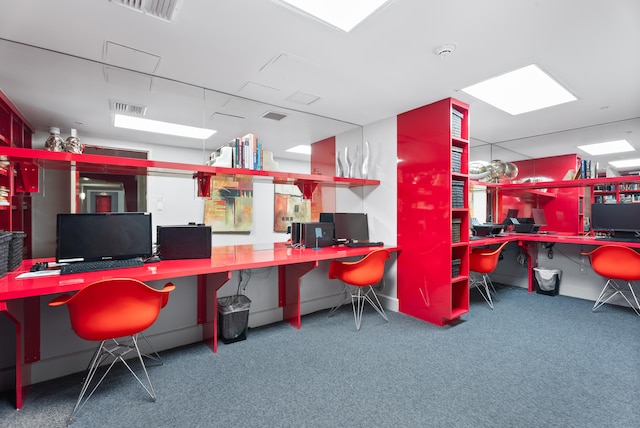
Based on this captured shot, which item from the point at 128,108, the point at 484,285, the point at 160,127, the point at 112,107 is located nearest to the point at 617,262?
the point at 484,285

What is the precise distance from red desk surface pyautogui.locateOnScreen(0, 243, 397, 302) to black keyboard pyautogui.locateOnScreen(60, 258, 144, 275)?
1.7 inches

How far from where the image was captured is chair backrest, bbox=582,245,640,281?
3494 mm

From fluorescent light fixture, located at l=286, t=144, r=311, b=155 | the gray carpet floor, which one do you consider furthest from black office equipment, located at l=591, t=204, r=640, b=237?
fluorescent light fixture, located at l=286, t=144, r=311, b=155

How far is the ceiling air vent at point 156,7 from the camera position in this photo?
1825mm

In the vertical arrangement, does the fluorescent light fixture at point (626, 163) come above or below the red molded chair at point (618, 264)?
above

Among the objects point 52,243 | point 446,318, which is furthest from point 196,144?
point 446,318

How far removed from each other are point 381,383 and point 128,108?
3436 mm

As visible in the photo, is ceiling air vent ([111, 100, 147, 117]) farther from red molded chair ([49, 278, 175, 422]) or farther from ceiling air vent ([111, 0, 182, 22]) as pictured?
red molded chair ([49, 278, 175, 422])

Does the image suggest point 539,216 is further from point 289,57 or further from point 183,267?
point 183,267

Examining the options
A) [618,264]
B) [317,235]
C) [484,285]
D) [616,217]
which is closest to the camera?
[618,264]

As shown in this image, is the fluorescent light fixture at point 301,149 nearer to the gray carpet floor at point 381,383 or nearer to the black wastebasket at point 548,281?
the gray carpet floor at point 381,383

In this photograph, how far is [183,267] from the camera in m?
2.45

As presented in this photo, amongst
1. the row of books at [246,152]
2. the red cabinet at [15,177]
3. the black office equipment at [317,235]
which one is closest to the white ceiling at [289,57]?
the red cabinet at [15,177]

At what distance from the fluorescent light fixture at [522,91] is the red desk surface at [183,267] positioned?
2066mm
